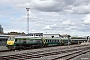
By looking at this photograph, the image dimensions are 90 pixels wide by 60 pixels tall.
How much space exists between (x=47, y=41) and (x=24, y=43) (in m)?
13.3

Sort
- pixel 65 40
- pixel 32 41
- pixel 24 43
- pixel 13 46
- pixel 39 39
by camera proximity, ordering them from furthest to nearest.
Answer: pixel 65 40 → pixel 39 39 → pixel 32 41 → pixel 24 43 → pixel 13 46

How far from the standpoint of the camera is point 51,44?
5616 cm

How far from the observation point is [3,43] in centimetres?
5056

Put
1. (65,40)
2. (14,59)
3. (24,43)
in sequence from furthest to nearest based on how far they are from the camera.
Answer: (65,40) < (24,43) < (14,59)

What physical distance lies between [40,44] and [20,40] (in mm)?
10929

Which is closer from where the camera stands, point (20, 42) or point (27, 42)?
point (20, 42)

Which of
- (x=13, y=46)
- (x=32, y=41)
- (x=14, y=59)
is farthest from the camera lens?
(x=32, y=41)

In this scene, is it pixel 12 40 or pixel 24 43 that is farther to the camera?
pixel 24 43

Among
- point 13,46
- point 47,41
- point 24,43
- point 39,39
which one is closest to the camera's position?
point 13,46

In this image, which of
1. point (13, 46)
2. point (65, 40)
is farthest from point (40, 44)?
point (65, 40)

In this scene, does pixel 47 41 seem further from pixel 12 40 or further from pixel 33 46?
pixel 12 40

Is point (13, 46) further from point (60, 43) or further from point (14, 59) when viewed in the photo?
point (60, 43)

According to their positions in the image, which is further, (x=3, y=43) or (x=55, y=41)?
(x=55, y=41)

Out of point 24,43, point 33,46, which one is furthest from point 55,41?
point 24,43
